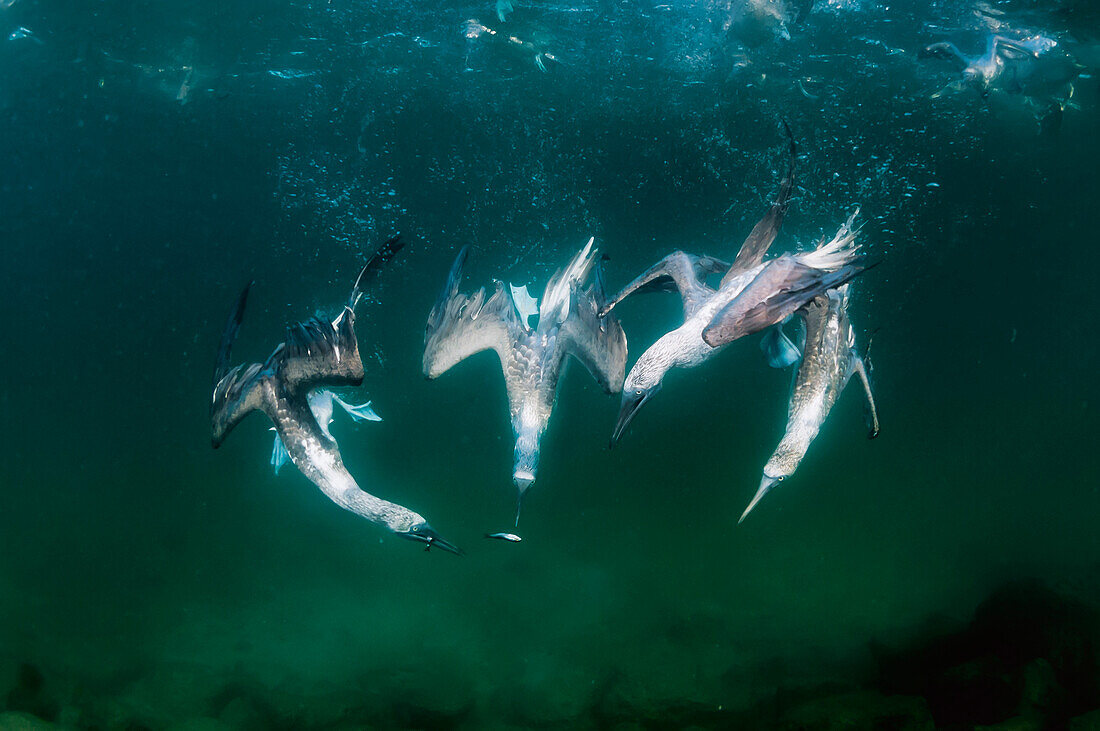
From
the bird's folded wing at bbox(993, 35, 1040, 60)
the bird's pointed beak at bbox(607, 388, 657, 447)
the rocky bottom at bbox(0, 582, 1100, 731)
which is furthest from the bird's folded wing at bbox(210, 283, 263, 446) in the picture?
the bird's folded wing at bbox(993, 35, 1040, 60)

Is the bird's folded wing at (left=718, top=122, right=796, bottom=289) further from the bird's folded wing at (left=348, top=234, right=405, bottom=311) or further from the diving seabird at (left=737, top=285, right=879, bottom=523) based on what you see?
the bird's folded wing at (left=348, top=234, right=405, bottom=311)

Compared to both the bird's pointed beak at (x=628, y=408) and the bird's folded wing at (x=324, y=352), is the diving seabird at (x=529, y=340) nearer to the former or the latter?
the bird's folded wing at (x=324, y=352)

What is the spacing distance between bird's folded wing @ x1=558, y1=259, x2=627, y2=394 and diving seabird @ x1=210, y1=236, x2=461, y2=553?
1.70m

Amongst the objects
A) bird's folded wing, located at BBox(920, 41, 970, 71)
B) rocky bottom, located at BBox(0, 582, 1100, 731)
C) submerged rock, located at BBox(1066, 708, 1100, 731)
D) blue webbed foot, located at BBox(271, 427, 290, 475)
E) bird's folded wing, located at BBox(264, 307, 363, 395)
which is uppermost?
bird's folded wing, located at BBox(920, 41, 970, 71)

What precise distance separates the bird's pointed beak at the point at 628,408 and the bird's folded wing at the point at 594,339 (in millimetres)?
1056

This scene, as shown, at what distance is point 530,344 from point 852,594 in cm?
1544

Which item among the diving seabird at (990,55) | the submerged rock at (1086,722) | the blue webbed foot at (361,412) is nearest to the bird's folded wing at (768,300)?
the blue webbed foot at (361,412)

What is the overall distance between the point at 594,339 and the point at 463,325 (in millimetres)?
1245

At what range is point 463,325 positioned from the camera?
4.98 m

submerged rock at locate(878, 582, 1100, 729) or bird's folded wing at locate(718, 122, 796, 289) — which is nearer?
bird's folded wing at locate(718, 122, 796, 289)

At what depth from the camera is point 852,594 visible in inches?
608

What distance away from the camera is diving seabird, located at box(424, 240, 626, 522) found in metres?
4.81

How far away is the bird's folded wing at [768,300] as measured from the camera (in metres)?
3.12

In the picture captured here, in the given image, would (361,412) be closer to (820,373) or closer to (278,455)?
(278,455)
